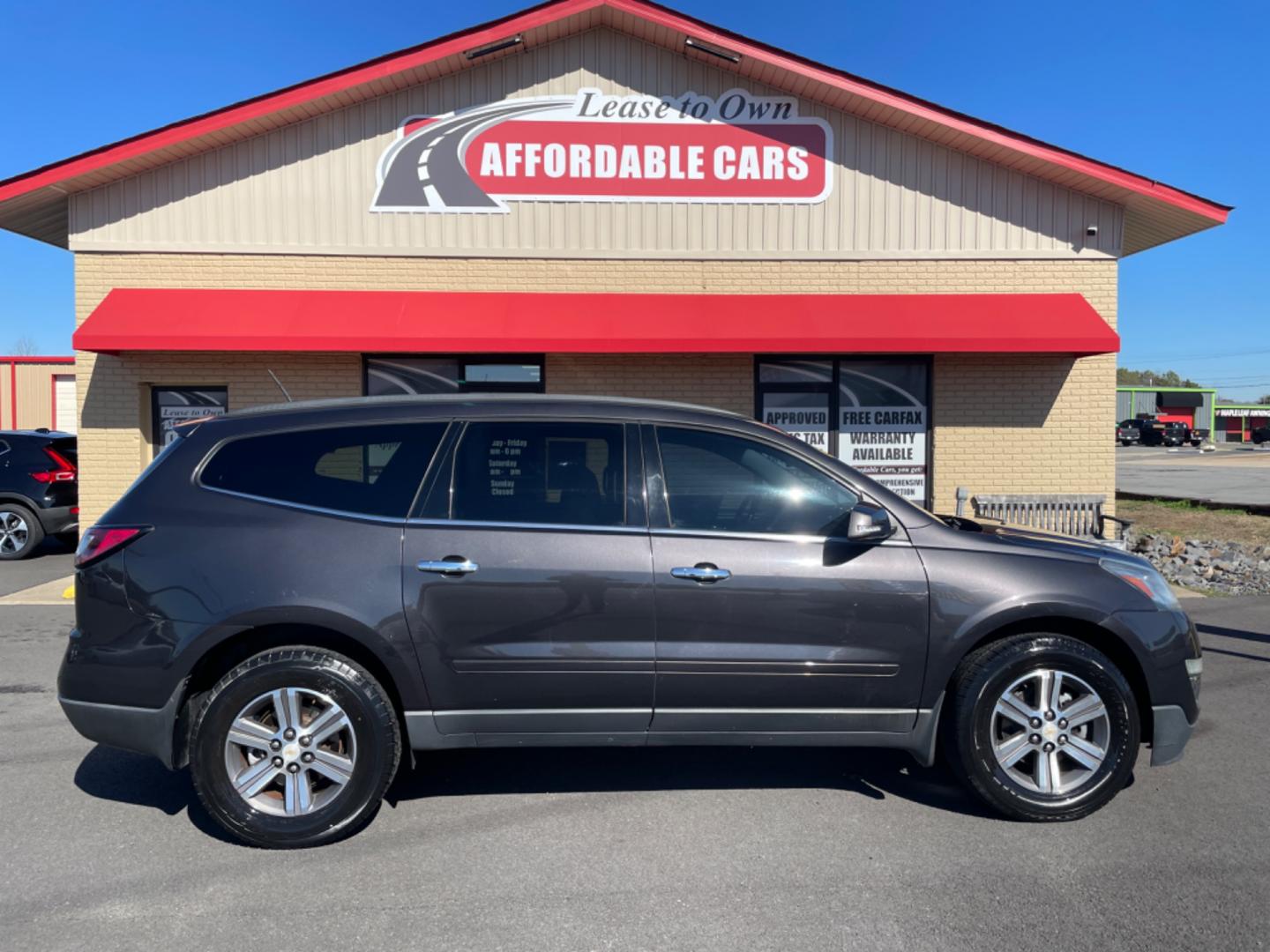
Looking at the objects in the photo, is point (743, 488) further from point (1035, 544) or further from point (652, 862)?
point (652, 862)

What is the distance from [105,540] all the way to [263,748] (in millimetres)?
1070

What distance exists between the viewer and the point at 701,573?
3.84m

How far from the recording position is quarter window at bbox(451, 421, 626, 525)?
12.9 ft

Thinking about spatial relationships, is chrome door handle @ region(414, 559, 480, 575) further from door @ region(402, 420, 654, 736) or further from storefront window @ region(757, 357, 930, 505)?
storefront window @ region(757, 357, 930, 505)

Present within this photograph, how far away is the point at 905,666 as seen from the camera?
3920 millimetres

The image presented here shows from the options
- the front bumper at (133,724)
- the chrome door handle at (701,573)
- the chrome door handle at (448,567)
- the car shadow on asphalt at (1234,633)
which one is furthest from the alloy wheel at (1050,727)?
the car shadow on asphalt at (1234,633)

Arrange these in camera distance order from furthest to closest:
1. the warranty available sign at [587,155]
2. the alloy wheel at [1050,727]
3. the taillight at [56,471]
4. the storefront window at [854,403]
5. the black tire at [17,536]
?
1. the taillight at [56,471]
2. the black tire at [17,536]
3. the storefront window at [854,403]
4. the warranty available sign at [587,155]
5. the alloy wheel at [1050,727]

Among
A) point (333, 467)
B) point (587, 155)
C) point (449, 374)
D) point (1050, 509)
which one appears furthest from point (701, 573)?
point (1050, 509)

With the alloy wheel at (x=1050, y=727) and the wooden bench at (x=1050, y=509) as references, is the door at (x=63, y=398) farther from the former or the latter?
the alloy wheel at (x=1050, y=727)

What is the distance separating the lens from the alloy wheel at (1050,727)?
156 inches

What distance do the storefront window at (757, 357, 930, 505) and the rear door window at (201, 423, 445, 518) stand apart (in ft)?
25.0

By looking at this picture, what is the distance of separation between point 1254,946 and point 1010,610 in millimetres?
1371

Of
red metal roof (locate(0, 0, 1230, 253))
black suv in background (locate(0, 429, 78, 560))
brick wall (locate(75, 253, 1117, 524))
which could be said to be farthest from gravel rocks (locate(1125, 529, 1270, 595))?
black suv in background (locate(0, 429, 78, 560))

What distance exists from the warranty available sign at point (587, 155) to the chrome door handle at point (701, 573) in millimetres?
8007
